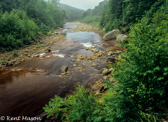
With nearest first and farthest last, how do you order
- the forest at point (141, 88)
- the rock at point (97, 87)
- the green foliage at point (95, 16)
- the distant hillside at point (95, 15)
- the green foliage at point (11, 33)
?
the forest at point (141, 88), the rock at point (97, 87), the green foliage at point (11, 33), the green foliage at point (95, 16), the distant hillside at point (95, 15)

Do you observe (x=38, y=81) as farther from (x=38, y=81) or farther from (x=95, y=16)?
(x=95, y=16)

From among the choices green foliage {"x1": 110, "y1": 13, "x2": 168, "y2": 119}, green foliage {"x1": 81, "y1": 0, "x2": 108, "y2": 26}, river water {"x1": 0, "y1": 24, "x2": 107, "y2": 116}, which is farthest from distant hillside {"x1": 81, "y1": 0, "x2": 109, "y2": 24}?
green foliage {"x1": 110, "y1": 13, "x2": 168, "y2": 119}

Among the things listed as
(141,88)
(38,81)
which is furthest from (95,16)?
(141,88)

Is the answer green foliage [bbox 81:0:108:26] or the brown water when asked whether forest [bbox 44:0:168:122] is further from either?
green foliage [bbox 81:0:108:26]

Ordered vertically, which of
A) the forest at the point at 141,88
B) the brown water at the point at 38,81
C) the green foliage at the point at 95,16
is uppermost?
the green foliage at the point at 95,16

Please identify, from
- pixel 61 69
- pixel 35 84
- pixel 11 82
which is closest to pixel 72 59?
pixel 61 69

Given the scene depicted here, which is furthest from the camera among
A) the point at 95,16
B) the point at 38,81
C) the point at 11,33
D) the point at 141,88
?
the point at 95,16

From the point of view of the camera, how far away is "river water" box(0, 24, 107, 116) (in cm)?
671

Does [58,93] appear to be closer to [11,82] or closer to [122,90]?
[11,82]

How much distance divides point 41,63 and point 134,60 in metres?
11.7

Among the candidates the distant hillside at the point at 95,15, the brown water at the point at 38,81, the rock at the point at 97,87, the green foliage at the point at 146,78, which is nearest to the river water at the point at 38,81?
the brown water at the point at 38,81

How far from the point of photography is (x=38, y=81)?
9.30 meters

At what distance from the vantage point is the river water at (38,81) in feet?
22.0

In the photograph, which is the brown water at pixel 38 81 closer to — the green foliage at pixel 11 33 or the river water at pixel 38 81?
the river water at pixel 38 81
